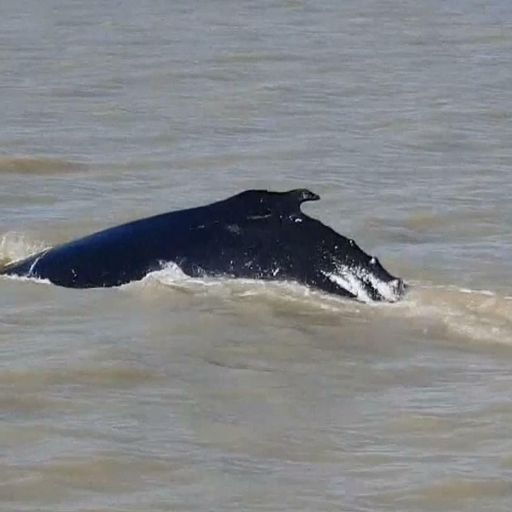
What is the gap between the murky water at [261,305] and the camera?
22.9ft

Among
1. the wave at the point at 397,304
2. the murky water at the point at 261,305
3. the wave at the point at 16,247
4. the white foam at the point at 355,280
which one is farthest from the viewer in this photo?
the wave at the point at 16,247

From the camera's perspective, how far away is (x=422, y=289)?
10.1 metres

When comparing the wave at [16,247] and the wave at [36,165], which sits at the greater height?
the wave at [36,165]

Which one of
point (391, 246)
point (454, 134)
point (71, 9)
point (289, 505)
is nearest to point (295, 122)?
point (454, 134)

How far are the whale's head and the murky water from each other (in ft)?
0.31

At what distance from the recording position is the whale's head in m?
9.28

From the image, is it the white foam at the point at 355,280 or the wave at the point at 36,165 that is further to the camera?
the wave at the point at 36,165

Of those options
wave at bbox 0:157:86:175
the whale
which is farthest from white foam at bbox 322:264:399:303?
wave at bbox 0:157:86:175

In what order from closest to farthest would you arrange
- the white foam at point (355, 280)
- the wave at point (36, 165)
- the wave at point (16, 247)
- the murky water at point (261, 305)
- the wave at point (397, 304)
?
the murky water at point (261, 305) < the wave at point (397, 304) < the white foam at point (355, 280) < the wave at point (16, 247) < the wave at point (36, 165)

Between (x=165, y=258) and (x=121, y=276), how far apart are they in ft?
0.75

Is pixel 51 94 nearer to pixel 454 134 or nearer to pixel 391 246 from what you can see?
pixel 454 134

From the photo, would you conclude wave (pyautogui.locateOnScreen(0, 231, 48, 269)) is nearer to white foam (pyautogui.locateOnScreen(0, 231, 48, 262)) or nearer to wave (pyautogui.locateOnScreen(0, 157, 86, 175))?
white foam (pyautogui.locateOnScreen(0, 231, 48, 262))

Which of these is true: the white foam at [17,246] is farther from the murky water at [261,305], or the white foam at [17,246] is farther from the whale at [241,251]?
the whale at [241,251]

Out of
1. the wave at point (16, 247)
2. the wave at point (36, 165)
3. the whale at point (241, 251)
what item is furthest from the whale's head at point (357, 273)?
the wave at point (36, 165)
